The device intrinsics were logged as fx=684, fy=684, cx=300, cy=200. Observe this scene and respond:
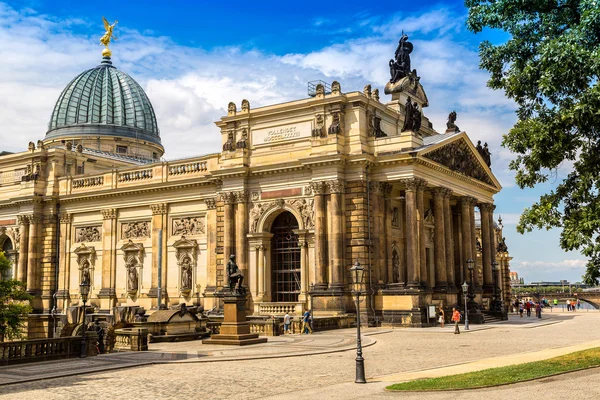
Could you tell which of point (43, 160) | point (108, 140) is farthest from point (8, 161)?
point (108, 140)

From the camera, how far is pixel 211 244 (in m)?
52.3

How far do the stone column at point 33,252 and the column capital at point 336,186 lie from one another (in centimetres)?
3037

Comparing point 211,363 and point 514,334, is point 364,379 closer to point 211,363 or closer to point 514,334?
point 211,363

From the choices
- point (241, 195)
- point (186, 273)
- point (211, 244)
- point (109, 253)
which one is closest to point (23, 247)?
point (109, 253)

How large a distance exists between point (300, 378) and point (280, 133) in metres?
30.5

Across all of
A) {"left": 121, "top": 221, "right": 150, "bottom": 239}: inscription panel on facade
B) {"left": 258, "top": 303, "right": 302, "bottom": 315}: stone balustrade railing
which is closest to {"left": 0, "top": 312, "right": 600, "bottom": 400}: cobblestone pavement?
{"left": 258, "top": 303, "right": 302, "bottom": 315}: stone balustrade railing

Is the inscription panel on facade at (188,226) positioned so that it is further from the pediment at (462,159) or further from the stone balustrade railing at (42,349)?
the stone balustrade railing at (42,349)

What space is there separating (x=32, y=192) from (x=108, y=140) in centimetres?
1277

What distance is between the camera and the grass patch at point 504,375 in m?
17.3

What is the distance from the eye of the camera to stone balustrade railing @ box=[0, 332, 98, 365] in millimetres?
24594

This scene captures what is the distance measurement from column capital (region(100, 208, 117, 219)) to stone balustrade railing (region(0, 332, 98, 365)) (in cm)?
3159

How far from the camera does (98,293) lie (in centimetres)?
5884

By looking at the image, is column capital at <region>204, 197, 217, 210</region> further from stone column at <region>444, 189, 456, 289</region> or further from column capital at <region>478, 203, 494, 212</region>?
column capital at <region>478, 203, 494, 212</region>

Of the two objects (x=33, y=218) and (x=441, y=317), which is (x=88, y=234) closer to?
(x=33, y=218)
